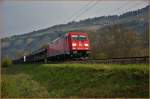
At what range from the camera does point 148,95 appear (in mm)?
12898

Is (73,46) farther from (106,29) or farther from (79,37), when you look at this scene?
(106,29)

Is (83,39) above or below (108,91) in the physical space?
above

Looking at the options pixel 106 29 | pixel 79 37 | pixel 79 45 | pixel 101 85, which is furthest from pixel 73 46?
pixel 106 29

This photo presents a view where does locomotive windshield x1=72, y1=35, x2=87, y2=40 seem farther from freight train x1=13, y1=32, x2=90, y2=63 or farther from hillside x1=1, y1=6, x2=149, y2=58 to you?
hillside x1=1, y1=6, x2=149, y2=58

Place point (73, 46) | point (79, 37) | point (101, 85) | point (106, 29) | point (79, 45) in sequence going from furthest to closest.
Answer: point (106, 29) → point (79, 37) → point (79, 45) → point (73, 46) → point (101, 85)

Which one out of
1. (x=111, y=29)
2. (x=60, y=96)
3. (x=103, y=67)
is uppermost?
(x=111, y=29)

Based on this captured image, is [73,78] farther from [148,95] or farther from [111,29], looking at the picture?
[111,29]

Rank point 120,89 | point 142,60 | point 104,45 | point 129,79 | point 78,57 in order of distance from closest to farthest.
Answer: point 120,89 → point 129,79 → point 142,60 → point 78,57 → point 104,45

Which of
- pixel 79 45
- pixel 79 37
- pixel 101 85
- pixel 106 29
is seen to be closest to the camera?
pixel 101 85

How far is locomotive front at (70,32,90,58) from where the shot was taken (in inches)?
1353

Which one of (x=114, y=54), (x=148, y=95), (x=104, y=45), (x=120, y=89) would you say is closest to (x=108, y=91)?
(x=120, y=89)

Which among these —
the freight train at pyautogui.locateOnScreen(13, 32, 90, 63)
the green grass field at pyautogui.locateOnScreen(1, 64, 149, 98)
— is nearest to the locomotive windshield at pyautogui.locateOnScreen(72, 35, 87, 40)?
the freight train at pyautogui.locateOnScreen(13, 32, 90, 63)

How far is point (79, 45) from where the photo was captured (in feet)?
115

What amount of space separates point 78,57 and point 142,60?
16.0 m
